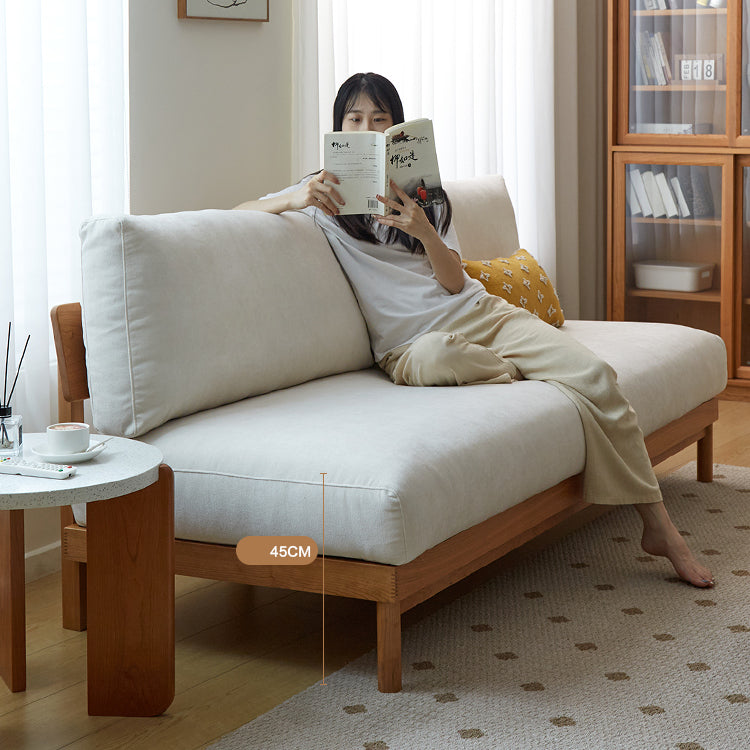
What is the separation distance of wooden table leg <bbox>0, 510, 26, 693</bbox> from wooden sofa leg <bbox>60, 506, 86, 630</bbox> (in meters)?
0.26

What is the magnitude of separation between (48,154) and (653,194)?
2.84 m

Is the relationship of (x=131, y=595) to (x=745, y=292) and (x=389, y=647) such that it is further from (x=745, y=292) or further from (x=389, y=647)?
(x=745, y=292)

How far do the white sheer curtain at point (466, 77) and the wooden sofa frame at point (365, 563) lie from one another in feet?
4.35

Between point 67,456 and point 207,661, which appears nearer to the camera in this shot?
point 67,456

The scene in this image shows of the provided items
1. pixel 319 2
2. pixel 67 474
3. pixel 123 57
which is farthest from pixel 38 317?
pixel 319 2

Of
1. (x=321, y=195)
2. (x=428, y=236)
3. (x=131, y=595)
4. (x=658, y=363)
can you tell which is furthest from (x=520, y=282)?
(x=131, y=595)

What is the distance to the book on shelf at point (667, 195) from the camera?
4.63 m

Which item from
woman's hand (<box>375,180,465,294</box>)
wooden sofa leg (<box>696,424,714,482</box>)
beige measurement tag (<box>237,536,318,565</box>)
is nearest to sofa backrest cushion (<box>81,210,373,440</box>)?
woman's hand (<box>375,180,465,294</box>)

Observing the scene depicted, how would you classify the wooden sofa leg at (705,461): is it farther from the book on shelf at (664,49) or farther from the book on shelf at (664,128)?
the book on shelf at (664,49)

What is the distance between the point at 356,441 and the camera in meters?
2.02

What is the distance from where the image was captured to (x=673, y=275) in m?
4.66

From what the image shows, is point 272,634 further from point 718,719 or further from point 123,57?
point 123,57

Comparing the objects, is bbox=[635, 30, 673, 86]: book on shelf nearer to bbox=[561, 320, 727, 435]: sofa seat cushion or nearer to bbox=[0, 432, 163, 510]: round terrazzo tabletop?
bbox=[561, 320, 727, 435]: sofa seat cushion

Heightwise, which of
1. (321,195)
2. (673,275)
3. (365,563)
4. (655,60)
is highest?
(655,60)
